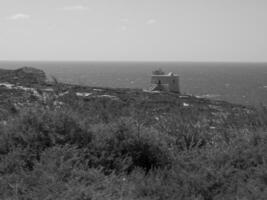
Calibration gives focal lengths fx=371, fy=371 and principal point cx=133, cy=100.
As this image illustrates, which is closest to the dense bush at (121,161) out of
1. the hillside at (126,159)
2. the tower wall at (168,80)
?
the hillside at (126,159)

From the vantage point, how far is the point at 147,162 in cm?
660

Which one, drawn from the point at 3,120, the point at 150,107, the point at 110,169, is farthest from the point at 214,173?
the point at 150,107

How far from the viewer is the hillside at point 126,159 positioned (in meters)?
4.77

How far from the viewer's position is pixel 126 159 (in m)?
6.25

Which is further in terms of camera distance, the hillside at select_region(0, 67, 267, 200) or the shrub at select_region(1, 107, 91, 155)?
the shrub at select_region(1, 107, 91, 155)

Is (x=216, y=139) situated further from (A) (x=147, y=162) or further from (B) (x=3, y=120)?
(B) (x=3, y=120)

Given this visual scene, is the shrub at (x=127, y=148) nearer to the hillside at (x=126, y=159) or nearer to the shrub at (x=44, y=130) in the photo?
the hillside at (x=126, y=159)

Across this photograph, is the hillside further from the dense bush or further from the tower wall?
Result: the tower wall

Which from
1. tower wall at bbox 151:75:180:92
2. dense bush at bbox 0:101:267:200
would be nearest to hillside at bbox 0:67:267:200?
dense bush at bbox 0:101:267:200

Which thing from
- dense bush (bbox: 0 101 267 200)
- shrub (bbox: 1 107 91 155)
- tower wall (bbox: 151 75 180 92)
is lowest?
tower wall (bbox: 151 75 180 92)

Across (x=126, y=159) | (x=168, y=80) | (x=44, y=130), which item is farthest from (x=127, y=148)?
(x=168, y=80)

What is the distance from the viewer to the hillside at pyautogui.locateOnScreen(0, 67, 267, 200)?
477 cm

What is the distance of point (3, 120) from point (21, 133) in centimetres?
191

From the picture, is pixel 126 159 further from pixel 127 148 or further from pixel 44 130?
pixel 44 130
